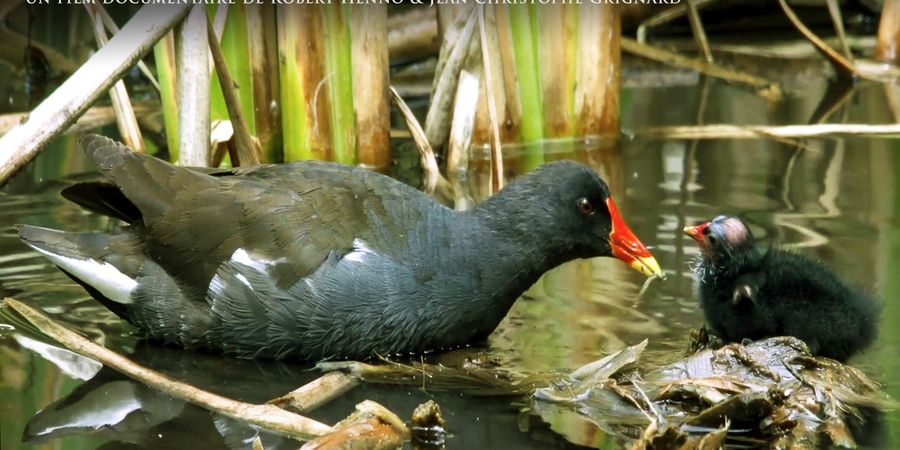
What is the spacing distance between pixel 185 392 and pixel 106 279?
79cm

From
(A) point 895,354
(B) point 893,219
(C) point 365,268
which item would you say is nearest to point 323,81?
(C) point 365,268

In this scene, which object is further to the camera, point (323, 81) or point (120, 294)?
point (323, 81)

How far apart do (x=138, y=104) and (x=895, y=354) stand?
511cm

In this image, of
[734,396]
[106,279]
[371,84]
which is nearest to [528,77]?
[371,84]

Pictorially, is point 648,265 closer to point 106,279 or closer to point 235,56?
point 106,279

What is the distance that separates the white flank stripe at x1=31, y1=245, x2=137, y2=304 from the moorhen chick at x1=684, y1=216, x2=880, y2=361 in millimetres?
1858

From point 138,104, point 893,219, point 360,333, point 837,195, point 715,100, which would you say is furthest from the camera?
point 715,100

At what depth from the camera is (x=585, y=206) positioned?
14.3 ft

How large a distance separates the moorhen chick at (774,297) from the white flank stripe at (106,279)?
6.09 ft

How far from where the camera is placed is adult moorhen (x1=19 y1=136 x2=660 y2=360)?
165 inches

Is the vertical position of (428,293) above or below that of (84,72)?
below

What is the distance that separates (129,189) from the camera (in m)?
4.33

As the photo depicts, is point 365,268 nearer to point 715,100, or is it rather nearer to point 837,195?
point 837,195

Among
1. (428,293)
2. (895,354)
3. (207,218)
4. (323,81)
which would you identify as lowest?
(895,354)
